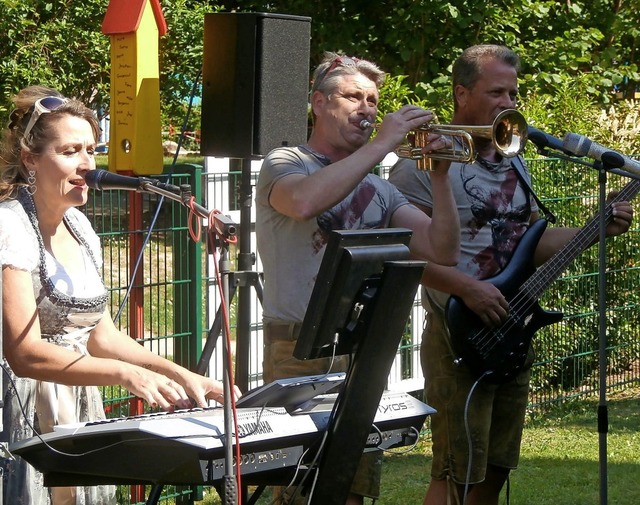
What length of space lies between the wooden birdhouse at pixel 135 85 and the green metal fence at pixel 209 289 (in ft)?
0.80

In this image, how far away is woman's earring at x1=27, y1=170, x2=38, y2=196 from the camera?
330cm

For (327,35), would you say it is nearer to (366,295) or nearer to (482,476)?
(482,476)

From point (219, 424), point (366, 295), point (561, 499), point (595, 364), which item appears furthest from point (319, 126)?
point (595, 364)

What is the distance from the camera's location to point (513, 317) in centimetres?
431

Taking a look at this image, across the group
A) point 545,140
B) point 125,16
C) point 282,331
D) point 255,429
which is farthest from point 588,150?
point 125,16

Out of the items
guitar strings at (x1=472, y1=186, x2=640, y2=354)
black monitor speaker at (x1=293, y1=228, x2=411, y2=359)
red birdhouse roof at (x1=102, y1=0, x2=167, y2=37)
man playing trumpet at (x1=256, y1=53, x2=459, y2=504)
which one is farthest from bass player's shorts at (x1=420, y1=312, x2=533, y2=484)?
red birdhouse roof at (x1=102, y1=0, x2=167, y2=37)

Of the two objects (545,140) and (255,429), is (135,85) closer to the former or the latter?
(545,140)

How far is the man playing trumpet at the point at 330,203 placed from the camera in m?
3.51

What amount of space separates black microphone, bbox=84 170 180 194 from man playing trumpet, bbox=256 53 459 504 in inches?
29.2

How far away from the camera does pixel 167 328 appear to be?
5.49m

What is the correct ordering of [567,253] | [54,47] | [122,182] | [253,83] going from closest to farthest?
1. [122,182]
2. [567,253]
3. [253,83]
4. [54,47]

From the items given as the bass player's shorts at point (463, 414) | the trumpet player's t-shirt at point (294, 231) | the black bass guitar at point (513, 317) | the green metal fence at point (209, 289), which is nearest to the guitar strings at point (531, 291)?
the black bass guitar at point (513, 317)

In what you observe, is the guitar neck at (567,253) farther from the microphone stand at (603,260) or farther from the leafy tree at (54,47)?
the leafy tree at (54,47)

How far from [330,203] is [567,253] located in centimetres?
138
